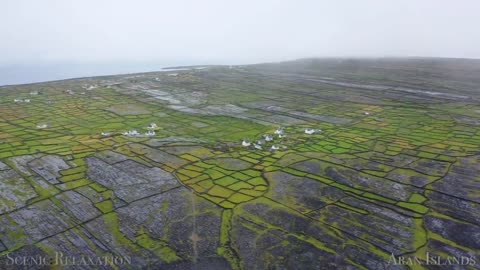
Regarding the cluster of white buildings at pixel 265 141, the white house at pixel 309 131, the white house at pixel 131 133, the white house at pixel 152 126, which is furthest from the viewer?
the white house at pixel 152 126

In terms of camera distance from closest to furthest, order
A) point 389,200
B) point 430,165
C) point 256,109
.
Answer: point 389,200 → point 430,165 → point 256,109

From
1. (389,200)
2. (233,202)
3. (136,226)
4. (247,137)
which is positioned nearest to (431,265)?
(389,200)

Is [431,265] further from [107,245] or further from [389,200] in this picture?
[107,245]

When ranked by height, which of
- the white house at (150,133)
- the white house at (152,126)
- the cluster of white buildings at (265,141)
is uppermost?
the white house at (152,126)

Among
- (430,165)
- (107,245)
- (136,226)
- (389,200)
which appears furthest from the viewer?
(430,165)

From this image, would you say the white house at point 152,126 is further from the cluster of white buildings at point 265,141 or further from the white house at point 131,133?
the cluster of white buildings at point 265,141

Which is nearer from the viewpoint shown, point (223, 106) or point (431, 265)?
point (431, 265)

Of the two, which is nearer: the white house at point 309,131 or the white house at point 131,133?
the white house at point 131,133

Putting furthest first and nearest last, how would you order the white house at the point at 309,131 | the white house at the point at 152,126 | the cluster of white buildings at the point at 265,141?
1. the white house at the point at 152,126
2. the white house at the point at 309,131
3. the cluster of white buildings at the point at 265,141

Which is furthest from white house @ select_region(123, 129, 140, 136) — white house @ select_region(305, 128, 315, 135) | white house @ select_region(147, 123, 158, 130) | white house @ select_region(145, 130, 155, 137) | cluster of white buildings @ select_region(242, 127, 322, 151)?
white house @ select_region(305, 128, 315, 135)

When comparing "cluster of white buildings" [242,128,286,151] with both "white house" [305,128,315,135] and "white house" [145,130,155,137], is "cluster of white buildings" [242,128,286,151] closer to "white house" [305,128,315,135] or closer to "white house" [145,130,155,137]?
"white house" [305,128,315,135]

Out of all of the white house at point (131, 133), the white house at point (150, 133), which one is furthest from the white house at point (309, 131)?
the white house at point (131, 133)
